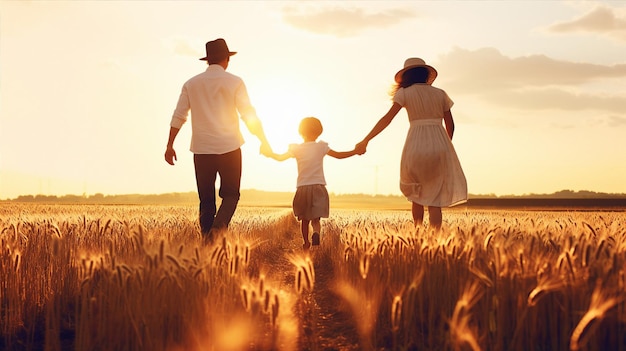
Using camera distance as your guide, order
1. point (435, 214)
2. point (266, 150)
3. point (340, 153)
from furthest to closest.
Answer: point (340, 153)
point (266, 150)
point (435, 214)

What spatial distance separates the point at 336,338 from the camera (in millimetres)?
3400

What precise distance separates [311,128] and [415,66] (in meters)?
2.24

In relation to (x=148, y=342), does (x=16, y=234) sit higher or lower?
higher

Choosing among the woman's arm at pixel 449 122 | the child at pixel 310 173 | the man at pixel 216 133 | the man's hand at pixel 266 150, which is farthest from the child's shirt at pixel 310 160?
the woman's arm at pixel 449 122

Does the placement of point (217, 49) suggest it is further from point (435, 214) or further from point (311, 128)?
point (435, 214)

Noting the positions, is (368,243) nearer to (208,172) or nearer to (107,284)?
(107,284)

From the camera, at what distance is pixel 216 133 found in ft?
22.5

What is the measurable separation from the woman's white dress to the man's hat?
2.29 metres

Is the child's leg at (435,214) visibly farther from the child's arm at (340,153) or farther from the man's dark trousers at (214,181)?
the man's dark trousers at (214,181)

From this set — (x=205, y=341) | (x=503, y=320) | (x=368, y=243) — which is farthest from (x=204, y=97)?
(x=503, y=320)

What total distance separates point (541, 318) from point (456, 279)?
25.6 inches

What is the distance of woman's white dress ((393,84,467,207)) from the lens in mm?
6637

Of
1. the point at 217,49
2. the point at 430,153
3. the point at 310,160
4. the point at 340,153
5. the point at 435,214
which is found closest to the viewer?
the point at 430,153

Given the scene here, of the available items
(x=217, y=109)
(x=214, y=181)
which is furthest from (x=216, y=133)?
(x=214, y=181)
